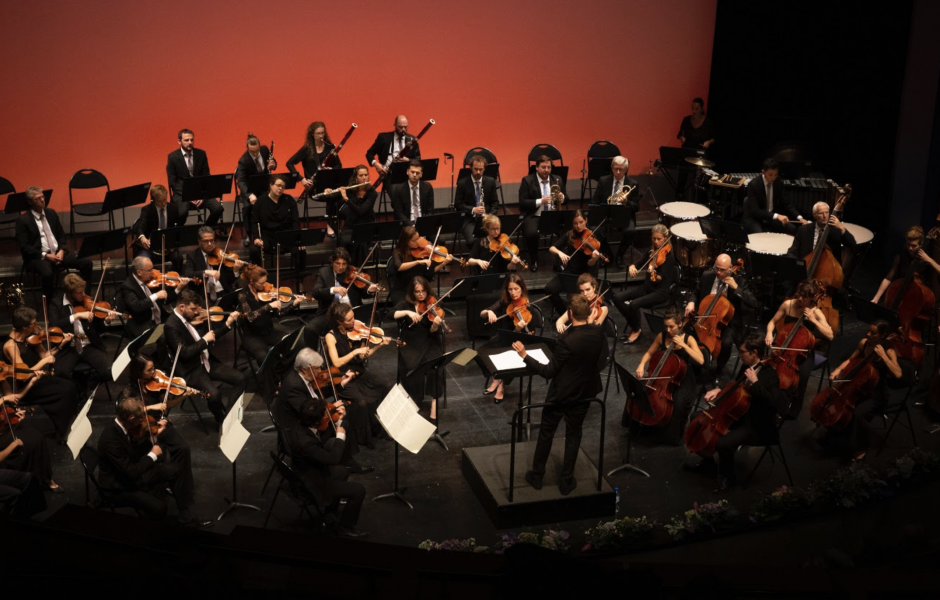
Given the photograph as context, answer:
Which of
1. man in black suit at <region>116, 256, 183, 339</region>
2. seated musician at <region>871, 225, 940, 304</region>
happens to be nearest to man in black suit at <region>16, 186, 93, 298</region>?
man in black suit at <region>116, 256, 183, 339</region>

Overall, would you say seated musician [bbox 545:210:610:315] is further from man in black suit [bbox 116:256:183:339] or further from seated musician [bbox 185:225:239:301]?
man in black suit [bbox 116:256:183:339]

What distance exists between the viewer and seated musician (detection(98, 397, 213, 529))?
6.09 meters

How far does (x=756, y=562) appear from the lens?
6230 mm

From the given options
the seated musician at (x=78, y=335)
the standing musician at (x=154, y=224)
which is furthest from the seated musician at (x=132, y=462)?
the standing musician at (x=154, y=224)

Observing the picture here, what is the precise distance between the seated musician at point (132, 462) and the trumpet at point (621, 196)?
6.26m

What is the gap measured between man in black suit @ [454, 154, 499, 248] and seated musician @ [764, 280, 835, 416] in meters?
3.75

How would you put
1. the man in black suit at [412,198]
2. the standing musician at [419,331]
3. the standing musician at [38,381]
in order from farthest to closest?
the man in black suit at [412,198]
the standing musician at [419,331]
the standing musician at [38,381]

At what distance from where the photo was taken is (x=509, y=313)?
8531 millimetres

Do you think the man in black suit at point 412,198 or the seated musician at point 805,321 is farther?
the man in black suit at point 412,198

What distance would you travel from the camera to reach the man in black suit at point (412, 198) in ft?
34.5

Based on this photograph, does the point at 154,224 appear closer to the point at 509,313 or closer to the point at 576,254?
the point at 509,313

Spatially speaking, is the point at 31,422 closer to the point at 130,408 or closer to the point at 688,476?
the point at 130,408

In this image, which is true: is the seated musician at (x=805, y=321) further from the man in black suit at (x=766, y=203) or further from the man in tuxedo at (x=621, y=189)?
the man in tuxedo at (x=621, y=189)

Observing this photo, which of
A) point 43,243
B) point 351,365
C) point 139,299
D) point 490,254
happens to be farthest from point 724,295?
point 43,243
